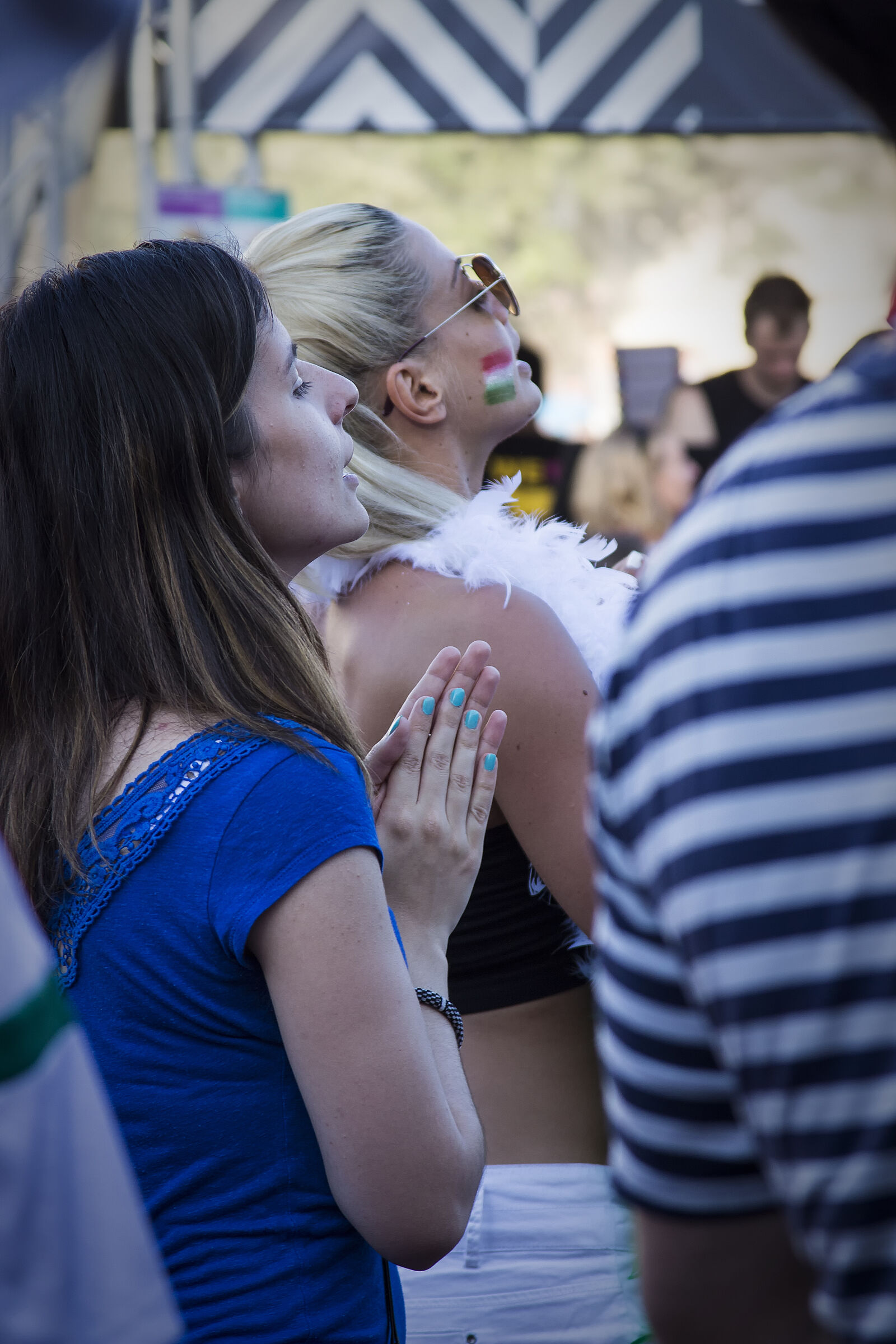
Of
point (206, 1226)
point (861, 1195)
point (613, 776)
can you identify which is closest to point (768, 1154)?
point (861, 1195)

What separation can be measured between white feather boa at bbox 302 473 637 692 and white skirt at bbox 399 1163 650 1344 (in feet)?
2.36

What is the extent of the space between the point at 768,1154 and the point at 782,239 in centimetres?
769

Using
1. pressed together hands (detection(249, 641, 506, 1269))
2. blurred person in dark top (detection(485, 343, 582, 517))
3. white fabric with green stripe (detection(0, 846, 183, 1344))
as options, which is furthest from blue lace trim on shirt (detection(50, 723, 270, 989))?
blurred person in dark top (detection(485, 343, 582, 517))

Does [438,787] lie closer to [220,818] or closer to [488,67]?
[220,818]

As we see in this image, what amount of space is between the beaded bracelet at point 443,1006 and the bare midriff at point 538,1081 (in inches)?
14.7

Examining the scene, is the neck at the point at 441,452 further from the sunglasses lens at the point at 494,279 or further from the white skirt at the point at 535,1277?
the white skirt at the point at 535,1277

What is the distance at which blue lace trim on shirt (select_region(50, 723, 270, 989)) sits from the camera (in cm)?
112

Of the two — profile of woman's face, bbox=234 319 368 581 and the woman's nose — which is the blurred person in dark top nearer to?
the woman's nose

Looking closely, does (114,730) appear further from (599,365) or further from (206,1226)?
(599,365)

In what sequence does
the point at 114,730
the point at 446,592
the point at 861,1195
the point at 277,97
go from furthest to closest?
the point at 277,97 < the point at 446,592 < the point at 114,730 < the point at 861,1195

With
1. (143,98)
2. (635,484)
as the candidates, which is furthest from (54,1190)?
(143,98)

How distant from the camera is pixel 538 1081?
1.69 meters

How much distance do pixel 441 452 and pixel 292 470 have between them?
28.6 inches

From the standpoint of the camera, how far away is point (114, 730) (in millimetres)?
1208
